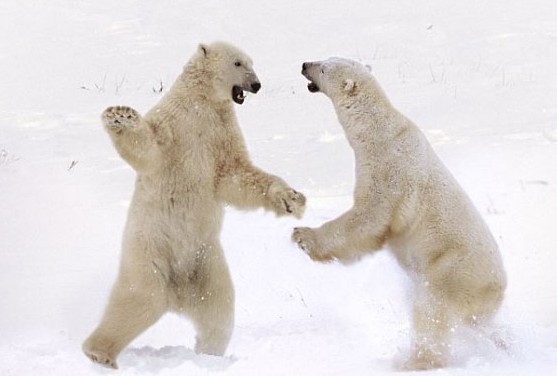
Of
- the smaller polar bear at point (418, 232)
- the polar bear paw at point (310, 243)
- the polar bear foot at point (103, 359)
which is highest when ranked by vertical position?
the smaller polar bear at point (418, 232)

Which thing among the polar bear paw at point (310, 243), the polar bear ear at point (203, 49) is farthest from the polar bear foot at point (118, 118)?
the polar bear paw at point (310, 243)

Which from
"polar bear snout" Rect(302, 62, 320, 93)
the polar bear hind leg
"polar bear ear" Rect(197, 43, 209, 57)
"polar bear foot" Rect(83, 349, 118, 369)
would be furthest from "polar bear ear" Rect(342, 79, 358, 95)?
"polar bear foot" Rect(83, 349, 118, 369)

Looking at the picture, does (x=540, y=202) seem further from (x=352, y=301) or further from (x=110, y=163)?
(x=110, y=163)

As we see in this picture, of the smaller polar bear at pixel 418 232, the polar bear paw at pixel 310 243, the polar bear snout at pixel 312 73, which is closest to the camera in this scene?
the smaller polar bear at pixel 418 232

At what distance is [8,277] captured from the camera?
6742 millimetres

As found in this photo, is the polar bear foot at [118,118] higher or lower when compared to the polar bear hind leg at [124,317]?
higher

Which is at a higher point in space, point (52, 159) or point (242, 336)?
point (242, 336)

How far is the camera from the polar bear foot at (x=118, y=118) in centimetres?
498

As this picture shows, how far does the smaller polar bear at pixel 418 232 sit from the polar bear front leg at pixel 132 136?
93 centimetres

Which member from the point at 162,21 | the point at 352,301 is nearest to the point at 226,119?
the point at 352,301

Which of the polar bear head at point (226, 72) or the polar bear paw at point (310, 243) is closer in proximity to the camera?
the polar bear paw at point (310, 243)

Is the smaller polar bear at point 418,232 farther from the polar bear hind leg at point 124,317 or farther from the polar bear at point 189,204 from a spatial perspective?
the polar bear hind leg at point 124,317

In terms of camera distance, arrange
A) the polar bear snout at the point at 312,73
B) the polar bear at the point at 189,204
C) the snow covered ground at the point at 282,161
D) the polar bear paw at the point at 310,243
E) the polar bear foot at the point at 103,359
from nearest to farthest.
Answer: the polar bear foot at the point at 103,359
the polar bear at the point at 189,204
the polar bear paw at the point at 310,243
the snow covered ground at the point at 282,161
the polar bear snout at the point at 312,73

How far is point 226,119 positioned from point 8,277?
222 cm
